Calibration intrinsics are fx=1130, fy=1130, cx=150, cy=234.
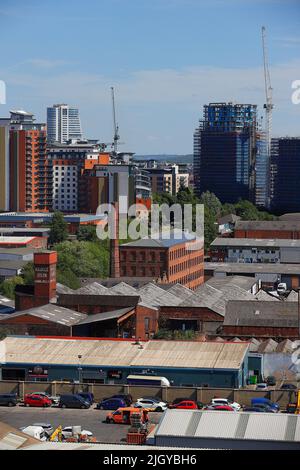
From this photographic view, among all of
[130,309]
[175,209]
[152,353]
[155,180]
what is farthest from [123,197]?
[152,353]

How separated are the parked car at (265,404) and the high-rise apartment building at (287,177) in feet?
102

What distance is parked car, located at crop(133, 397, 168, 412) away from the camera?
28.9 ft

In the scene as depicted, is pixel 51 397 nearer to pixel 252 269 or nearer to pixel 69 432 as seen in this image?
pixel 69 432

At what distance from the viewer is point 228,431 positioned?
19.3ft

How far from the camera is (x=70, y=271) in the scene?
1748 cm

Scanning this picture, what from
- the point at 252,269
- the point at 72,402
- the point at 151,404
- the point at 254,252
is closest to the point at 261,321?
the point at 151,404

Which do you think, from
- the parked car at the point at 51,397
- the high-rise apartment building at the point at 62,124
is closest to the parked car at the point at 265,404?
the parked car at the point at 51,397

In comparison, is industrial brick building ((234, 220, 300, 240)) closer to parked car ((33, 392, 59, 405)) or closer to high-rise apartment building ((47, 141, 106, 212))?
high-rise apartment building ((47, 141, 106, 212))

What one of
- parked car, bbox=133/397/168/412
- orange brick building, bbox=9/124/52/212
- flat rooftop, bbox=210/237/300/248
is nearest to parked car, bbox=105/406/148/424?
parked car, bbox=133/397/168/412

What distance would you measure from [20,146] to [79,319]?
20.1 m

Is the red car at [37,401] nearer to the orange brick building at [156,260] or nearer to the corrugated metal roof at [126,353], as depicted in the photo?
the corrugated metal roof at [126,353]

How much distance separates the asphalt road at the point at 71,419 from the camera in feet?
26.3

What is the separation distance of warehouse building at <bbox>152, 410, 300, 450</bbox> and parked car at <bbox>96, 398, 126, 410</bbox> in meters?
2.66

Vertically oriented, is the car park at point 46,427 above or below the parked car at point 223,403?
above
